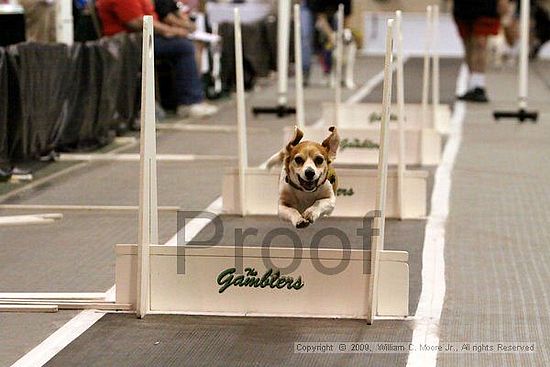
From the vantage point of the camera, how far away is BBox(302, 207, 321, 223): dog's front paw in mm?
5410

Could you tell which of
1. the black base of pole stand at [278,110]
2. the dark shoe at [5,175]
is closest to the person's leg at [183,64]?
the black base of pole stand at [278,110]

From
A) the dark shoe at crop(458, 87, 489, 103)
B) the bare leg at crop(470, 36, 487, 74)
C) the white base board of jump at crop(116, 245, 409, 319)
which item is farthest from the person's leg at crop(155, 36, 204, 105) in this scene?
the white base board of jump at crop(116, 245, 409, 319)

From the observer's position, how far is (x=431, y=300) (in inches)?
213

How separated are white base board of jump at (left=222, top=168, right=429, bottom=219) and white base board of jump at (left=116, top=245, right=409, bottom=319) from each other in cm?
220

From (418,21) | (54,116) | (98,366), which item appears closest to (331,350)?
(98,366)

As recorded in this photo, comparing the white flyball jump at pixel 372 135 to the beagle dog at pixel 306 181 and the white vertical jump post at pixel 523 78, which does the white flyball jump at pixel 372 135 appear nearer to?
the white vertical jump post at pixel 523 78

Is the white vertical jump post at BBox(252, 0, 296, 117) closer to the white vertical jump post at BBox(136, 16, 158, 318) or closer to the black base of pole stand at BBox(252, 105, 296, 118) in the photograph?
the black base of pole stand at BBox(252, 105, 296, 118)

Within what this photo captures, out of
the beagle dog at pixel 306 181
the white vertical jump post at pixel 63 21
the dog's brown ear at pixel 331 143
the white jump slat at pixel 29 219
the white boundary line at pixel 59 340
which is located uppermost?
the white vertical jump post at pixel 63 21

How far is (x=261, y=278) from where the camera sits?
5090 mm

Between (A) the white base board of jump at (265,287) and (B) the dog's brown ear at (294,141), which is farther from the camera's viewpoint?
(B) the dog's brown ear at (294,141)

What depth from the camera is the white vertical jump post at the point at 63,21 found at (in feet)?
34.6

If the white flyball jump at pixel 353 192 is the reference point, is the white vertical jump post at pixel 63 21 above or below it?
above

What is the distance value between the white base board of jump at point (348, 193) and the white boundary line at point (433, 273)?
0.18 m

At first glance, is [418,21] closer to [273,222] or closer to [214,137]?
[214,137]
